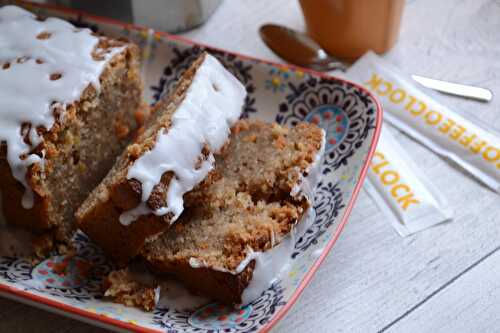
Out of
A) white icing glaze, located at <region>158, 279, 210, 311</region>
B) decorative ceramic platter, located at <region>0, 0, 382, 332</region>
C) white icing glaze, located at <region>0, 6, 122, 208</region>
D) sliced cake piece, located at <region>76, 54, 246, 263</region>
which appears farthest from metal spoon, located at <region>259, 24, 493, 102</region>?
white icing glaze, located at <region>158, 279, 210, 311</region>

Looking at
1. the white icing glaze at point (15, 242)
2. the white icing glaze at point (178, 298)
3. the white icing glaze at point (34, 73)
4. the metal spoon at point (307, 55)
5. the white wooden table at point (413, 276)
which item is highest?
the white icing glaze at point (34, 73)

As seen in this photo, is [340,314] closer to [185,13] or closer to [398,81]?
[398,81]

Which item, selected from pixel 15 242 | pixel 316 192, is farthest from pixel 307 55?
pixel 15 242

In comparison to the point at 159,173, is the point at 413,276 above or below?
below

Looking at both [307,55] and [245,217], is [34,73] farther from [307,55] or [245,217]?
[307,55]

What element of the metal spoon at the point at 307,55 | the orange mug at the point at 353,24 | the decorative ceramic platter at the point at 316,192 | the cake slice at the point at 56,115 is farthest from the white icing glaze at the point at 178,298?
the orange mug at the point at 353,24

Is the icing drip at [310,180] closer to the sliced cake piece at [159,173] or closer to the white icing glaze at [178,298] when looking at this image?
the sliced cake piece at [159,173]
